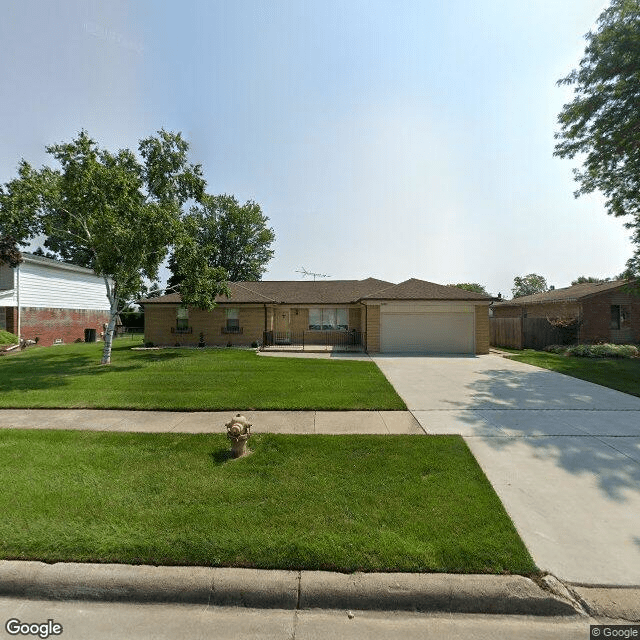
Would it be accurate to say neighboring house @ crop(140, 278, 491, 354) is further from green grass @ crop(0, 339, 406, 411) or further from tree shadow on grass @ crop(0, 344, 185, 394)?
green grass @ crop(0, 339, 406, 411)

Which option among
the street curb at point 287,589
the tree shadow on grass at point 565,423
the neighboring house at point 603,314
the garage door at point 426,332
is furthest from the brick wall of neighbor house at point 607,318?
the street curb at point 287,589

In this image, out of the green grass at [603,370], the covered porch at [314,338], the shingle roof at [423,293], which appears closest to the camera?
the green grass at [603,370]

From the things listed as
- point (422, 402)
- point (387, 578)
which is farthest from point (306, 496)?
point (422, 402)

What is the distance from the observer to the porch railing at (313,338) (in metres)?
20.8

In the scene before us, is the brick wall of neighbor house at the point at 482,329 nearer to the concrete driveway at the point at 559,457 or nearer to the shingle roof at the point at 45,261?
the concrete driveway at the point at 559,457

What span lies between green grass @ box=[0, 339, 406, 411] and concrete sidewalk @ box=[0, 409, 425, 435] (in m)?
0.33

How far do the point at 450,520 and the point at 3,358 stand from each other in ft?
65.7

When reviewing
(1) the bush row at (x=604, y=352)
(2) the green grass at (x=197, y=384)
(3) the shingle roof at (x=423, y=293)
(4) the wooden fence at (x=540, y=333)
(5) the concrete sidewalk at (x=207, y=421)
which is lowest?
(5) the concrete sidewalk at (x=207, y=421)

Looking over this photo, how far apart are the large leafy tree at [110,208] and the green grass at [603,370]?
15715 millimetres

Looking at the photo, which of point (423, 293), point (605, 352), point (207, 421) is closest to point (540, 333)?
point (605, 352)

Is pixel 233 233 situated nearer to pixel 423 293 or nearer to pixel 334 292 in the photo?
pixel 334 292

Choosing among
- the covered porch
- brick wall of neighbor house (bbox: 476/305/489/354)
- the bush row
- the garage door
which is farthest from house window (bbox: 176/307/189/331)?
the bush row

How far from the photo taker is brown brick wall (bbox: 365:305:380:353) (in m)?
17.8

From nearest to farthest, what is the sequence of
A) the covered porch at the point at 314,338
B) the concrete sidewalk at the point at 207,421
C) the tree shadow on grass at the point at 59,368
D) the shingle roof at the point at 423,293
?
1. the concrete sidewalk at the point at 207,421
2. the tree shadow on grass at the point at 59,368
3. the shingle roof at the point at 423,293
4. the covered porch at the point at 314,338
